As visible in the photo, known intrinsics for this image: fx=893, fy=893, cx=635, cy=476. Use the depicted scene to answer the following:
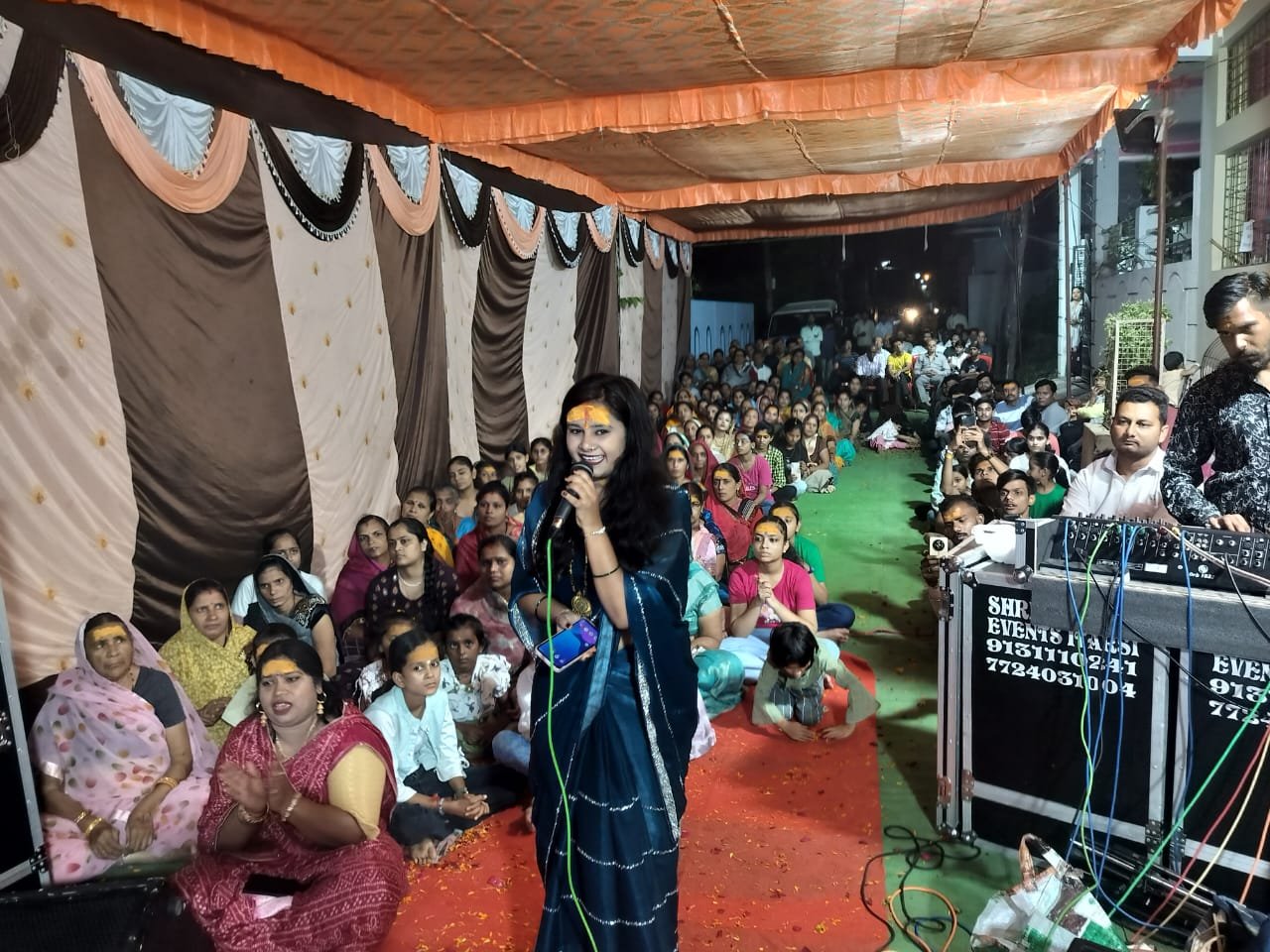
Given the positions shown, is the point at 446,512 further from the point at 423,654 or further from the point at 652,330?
the point at 652,330

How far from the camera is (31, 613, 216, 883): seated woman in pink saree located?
295cm

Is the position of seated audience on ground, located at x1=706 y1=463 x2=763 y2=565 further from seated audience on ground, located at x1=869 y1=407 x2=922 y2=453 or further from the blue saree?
seated audience on ground, located at x1=869 y1=407 x2=922 y2=453

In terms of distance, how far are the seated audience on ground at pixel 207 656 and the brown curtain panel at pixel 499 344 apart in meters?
3.41

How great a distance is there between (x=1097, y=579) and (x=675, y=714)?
1.33 m

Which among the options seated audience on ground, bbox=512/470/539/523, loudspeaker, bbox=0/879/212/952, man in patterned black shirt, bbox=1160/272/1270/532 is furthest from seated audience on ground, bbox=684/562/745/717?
loudspeaker, bbox=0/879/212/952

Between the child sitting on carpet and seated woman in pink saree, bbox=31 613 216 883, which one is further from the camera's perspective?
the child sitting on carpet

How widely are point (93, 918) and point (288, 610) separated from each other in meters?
2.27

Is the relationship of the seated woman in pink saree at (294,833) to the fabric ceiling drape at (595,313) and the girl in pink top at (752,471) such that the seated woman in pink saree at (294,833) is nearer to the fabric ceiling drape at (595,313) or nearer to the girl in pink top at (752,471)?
the girl in pink top at (752,471)

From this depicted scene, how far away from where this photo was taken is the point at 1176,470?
282 cm

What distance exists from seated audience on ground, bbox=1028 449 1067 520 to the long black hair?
135 inches

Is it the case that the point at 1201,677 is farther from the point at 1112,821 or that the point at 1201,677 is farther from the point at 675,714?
the point at 675,714

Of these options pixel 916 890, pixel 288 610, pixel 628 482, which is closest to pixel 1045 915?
pixel 916 890

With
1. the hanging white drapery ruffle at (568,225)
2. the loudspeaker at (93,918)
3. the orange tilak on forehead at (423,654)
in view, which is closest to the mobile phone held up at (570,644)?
the loudspeaker at (93,918)

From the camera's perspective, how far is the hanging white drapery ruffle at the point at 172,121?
3604mm
